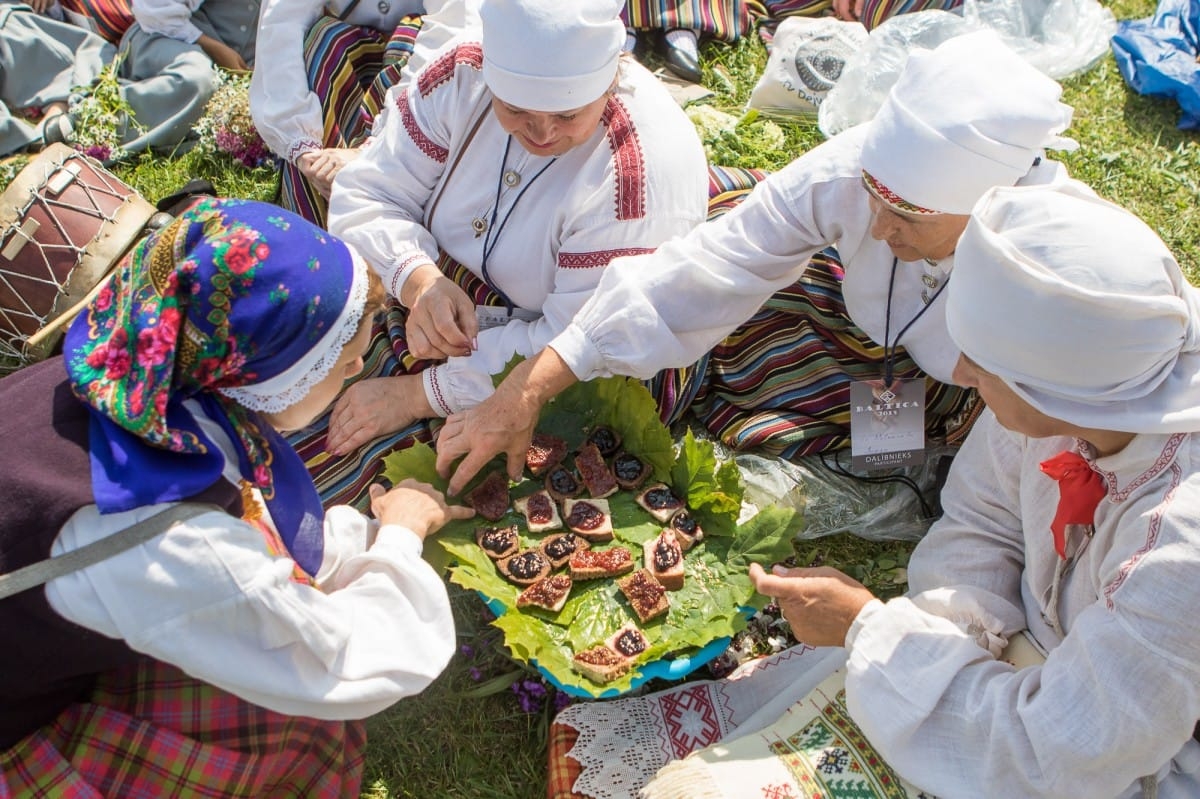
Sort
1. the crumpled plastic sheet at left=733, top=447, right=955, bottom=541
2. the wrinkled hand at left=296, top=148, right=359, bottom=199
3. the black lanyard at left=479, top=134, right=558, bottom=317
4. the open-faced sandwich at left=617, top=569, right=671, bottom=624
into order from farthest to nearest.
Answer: the wrinkled hand at left=296, top=148, right=359, bottom=199 → the crumpled plastic sheet at left=733, top=447, right=955, bottom=541 → the black lanyard at left=479, top=134, right=558, bottom=317 → the open-faced sandwich at left=617, top=569, right=671, bottom=624

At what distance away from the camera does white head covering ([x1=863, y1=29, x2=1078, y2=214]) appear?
2.63 meters

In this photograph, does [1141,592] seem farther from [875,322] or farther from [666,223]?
[666,223]

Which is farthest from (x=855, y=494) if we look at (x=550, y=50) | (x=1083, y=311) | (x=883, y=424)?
(x=550, y=50)

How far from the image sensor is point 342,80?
4.58 m

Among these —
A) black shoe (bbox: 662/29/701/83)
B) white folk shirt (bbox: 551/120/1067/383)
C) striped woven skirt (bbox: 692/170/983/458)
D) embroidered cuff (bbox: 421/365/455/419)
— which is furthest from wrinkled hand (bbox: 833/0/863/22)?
embroidered cuff (bbox: 421/365/455/419)

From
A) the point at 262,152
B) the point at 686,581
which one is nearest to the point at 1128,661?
the point at 686,581

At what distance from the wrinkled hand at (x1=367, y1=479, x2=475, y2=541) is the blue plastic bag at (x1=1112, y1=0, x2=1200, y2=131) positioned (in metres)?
4.72

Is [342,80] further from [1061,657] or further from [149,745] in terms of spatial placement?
[1061,657]

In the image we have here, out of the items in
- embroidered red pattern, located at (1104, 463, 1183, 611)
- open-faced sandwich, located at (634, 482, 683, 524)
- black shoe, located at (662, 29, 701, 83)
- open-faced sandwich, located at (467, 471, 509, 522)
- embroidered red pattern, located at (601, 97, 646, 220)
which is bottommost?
open-faced sandwich, located at (634, 482, 683, 524)

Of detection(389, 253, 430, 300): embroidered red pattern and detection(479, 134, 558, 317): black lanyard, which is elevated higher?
detection(479, 134, 558, 317): black lanyard

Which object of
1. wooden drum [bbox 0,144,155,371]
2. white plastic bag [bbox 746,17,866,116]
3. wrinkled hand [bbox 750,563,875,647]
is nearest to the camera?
wrinkled hand [bbox 750,563,875,647]

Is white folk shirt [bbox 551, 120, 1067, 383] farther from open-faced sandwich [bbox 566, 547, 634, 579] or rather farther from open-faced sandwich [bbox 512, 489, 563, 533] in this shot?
open-faced sandwich [bbox 566, 547, 634, 579]

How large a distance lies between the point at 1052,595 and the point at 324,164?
3286 millimetres

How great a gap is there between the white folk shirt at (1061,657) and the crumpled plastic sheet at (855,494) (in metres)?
0.85
